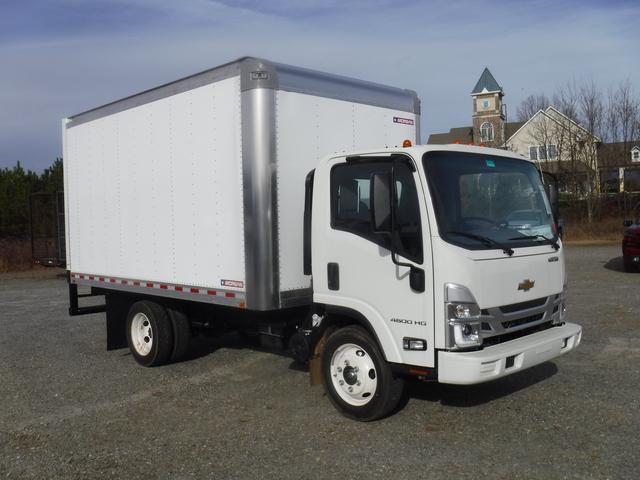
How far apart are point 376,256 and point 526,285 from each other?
4.15 feet

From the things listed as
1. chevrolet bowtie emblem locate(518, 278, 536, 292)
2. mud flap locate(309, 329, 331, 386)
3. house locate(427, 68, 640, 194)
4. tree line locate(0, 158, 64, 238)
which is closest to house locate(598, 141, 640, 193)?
house locate(427, 68, 640, 194)

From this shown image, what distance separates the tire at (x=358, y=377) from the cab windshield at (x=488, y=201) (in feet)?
4.07

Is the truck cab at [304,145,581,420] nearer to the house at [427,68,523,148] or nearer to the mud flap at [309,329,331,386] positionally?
the mud flap at [309,329,331,386]

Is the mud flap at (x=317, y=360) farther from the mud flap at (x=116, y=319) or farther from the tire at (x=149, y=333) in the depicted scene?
the mud flap at (x=116, y=319)

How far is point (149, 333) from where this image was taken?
8203 millimetres

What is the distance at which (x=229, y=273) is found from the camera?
21.3ft

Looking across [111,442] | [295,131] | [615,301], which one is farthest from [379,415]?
[615,301]

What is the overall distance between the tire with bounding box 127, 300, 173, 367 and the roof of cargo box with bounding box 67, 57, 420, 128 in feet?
8.13

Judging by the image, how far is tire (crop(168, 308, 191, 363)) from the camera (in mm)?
7949

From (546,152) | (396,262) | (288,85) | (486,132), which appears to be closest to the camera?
(396,262)

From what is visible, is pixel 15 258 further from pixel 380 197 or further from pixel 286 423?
pixel 380 197

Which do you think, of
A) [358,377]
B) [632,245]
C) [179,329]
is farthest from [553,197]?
[632,245]


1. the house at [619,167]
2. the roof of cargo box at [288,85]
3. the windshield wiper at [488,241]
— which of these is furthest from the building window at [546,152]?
the windshield wiper at [488,241]

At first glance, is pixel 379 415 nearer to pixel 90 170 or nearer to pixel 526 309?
pixel 526 309
